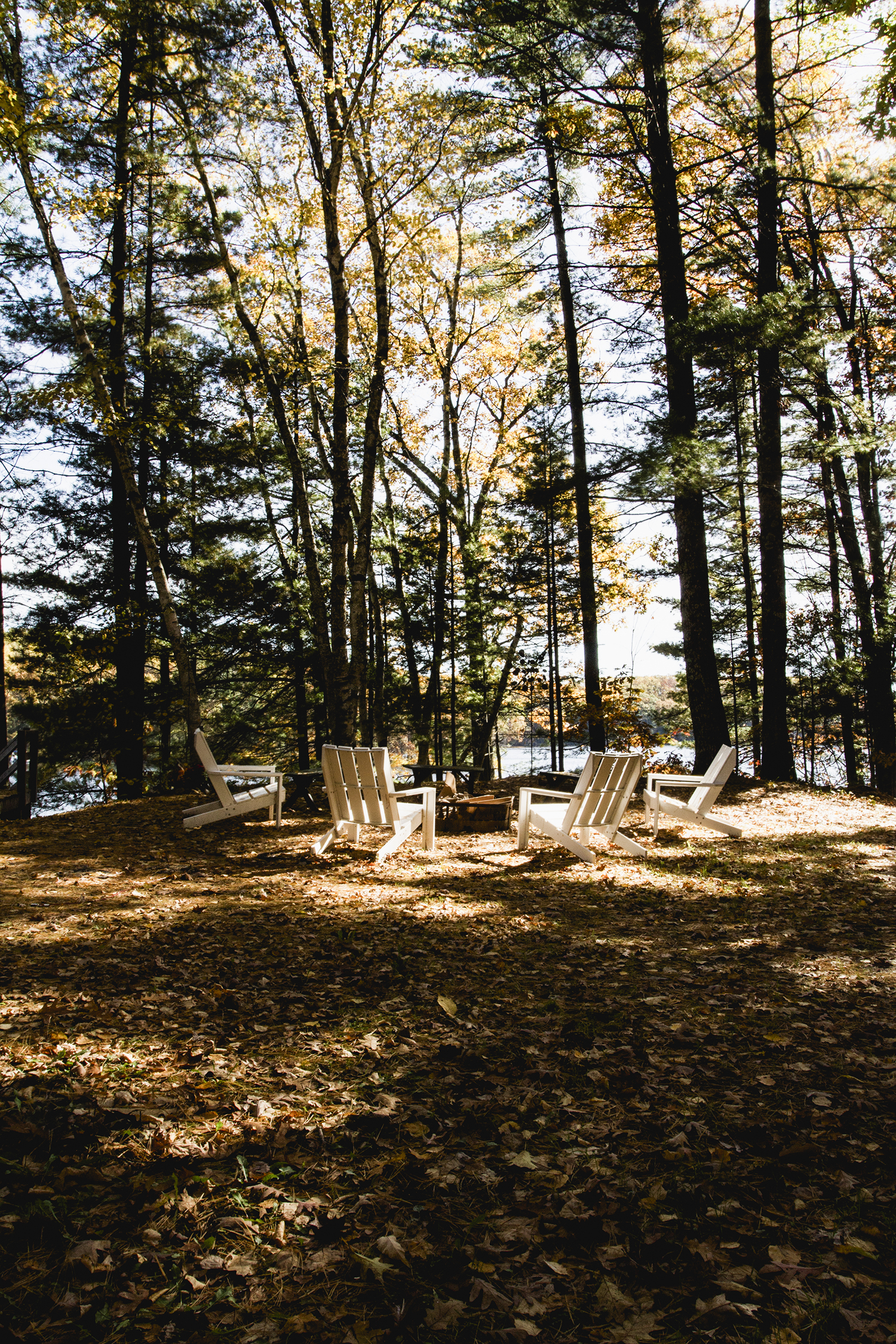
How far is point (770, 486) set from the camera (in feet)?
A: 34.9

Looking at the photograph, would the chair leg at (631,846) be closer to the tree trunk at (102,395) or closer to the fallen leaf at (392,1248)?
the fallen leaf at (392,1248)

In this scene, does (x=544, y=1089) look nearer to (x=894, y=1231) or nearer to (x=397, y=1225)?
(x=397, y=1225)

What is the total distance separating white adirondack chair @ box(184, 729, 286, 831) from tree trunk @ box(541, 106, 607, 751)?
5.43 m

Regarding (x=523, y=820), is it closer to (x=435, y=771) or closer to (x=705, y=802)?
(x=705, y=802)

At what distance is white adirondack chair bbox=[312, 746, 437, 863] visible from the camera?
647 centimetres

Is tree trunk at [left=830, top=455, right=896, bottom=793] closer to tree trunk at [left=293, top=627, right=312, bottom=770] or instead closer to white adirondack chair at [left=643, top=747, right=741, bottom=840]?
white adirondack chair at [left=643, top=747, right=741, bottom=840]

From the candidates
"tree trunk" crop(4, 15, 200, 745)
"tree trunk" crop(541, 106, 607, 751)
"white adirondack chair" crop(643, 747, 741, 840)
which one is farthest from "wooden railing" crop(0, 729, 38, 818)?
"tree trunk" crop(541, 106, 607, 751)

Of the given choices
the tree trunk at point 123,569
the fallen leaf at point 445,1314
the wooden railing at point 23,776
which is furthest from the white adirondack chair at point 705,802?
the tree trunk at point 123,569

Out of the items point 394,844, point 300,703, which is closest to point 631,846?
point 394,844

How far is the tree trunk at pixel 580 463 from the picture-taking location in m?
11.8

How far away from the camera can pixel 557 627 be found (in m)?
15.2

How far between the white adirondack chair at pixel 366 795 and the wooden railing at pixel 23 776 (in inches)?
187

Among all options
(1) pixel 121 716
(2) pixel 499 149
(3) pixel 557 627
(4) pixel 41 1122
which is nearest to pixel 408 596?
(3) pixel 557 627

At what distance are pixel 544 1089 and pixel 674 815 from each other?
501cm
